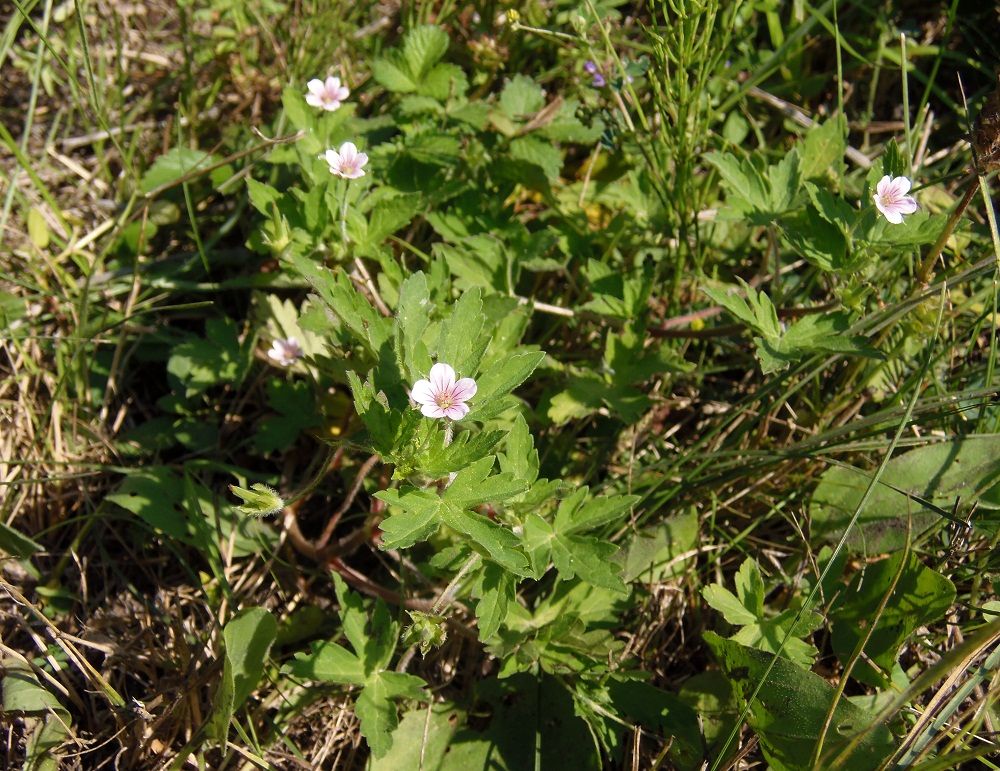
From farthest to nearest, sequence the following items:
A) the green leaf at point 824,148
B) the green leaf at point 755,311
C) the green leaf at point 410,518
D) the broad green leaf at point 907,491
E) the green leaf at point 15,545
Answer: the green leaf at point 824,148 < the broad green leaf at point 907,491 < the green leaf at point 15,545 < the green leaf at point 755,311 < the green leaf at point 410,518

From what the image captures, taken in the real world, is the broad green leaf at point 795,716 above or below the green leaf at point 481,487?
below

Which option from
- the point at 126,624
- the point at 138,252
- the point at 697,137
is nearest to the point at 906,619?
the point at 697,137

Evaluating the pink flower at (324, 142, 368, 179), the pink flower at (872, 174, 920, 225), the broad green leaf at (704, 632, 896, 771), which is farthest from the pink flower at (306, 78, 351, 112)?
the broad green leaf at (704, 632, 896, 771)

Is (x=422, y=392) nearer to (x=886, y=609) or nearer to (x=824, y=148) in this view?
(x=886, y=609)

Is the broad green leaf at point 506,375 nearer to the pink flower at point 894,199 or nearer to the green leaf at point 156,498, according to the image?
the pink flower at point 894,199

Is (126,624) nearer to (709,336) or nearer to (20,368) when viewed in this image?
(20,368)

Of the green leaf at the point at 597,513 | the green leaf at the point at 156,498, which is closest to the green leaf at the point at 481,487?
the green leaf at the point at 597,513
